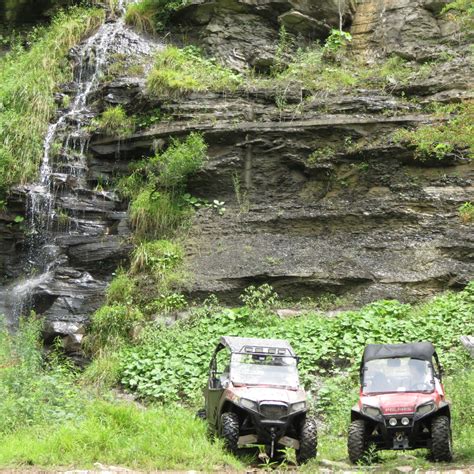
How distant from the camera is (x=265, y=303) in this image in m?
Result: 16.4

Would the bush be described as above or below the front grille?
below

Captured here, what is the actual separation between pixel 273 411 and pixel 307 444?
618 millimetres

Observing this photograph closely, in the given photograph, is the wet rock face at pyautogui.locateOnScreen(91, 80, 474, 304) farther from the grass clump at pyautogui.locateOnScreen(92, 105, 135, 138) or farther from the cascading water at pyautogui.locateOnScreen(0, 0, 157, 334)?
the cascading water at pyautogui.locateOnScreen(0, 0, 157, 334)

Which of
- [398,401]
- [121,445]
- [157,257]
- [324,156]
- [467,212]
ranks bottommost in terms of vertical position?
[121,445]

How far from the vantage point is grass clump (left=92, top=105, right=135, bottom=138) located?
20.3 metres

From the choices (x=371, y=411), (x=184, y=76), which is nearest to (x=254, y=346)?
(x=371, y=411)

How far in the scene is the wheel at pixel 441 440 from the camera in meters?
9.59

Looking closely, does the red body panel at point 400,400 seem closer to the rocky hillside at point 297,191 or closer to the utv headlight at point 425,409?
the utv headlight at point 425,409

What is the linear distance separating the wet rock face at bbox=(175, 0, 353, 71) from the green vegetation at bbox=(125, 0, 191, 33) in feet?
1.97

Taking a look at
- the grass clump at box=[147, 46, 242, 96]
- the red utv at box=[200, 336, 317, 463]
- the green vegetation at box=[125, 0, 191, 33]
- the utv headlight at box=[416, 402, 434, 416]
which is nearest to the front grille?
the red utv at box=[200, 336, 317, 463]

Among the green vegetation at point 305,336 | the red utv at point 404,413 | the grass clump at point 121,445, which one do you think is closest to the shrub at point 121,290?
the green vegetation at point 305,336

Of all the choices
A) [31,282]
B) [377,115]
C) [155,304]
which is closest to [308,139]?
[377,115]

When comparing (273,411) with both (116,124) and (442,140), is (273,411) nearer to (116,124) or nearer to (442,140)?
(442,140)

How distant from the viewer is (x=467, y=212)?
16.8 meters
